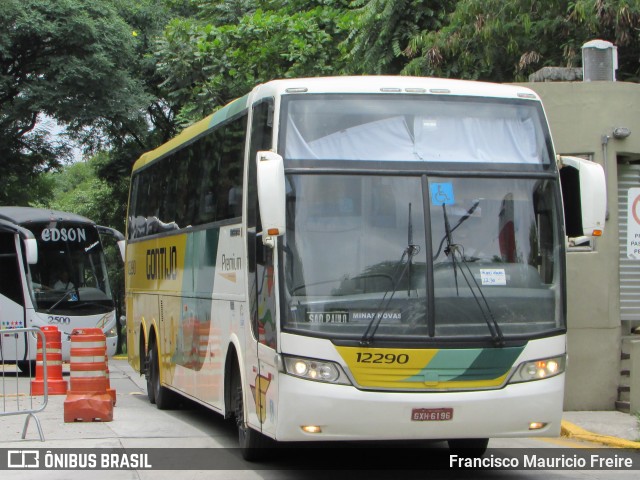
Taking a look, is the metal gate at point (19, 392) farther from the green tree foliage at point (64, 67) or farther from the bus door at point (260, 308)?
the green tree foliage at point (64, 67)

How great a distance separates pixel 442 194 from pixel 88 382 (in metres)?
6.24

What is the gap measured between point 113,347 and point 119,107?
7935mm

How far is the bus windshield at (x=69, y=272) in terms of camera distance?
22.9 metres

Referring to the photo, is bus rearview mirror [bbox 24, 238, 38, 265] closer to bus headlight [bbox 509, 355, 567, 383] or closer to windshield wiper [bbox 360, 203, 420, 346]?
windshield wiper [bbox 360, 203, 420, 346]

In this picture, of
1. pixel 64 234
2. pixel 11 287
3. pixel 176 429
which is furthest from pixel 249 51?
pixel 176 429

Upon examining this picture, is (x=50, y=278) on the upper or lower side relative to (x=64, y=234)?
lower

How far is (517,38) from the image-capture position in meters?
17.7

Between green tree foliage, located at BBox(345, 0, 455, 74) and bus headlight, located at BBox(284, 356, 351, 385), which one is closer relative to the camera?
bus headlight, located at BBox(284, 356, 351, 385)

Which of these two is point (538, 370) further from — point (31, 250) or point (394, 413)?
point (31, 250)

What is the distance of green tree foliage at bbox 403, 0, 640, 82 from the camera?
16.5 meters

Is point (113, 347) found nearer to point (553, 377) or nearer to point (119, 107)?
point (119, 107)

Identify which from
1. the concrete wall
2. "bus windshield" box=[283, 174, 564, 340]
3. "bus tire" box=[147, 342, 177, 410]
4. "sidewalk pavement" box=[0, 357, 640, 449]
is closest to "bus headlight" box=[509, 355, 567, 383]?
"bus windshield" box=[283, 174, 564, 340]

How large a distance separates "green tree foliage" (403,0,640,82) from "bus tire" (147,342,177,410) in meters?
7.01

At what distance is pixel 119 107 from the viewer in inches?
1161
